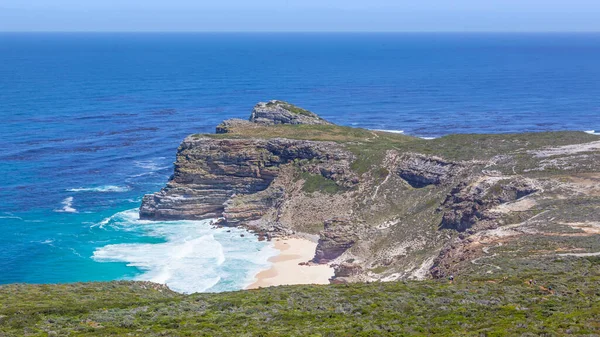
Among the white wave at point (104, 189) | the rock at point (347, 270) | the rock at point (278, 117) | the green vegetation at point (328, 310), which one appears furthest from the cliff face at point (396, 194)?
the white wave at point (104, 189)

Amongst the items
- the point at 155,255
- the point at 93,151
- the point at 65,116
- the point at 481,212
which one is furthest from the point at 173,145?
the point at 481,212

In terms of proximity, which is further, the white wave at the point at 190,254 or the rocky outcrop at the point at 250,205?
the rocky outcrop at the point at 250,205

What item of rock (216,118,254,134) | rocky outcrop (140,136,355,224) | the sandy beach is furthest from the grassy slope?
rock (216,118,254,134)

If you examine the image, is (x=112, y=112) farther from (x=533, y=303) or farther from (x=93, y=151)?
(x=533, y=303)

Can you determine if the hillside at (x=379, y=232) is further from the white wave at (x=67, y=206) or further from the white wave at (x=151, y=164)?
the white wave at (x=151, y=164)

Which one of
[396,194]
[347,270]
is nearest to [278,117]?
[396,194]

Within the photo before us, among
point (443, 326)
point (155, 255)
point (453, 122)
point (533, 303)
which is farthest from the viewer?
point (453, 122)
